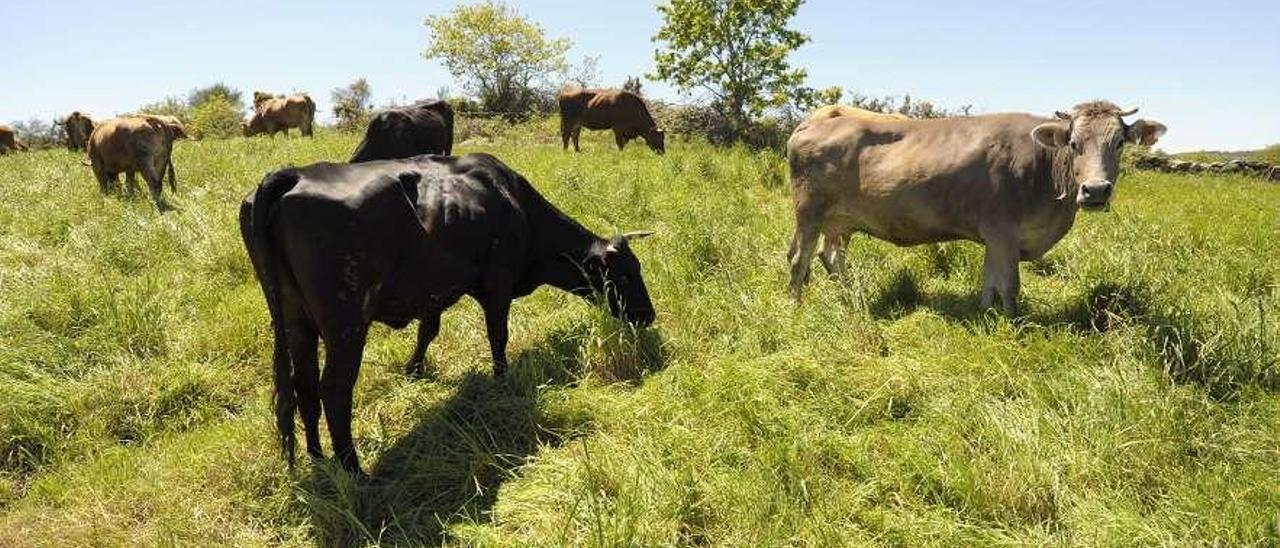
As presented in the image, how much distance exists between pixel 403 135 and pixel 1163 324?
7451 millimetres

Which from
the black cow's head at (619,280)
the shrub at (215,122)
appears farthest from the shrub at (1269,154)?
the shrub at (215,122)

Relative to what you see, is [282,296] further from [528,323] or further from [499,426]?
[528,323]

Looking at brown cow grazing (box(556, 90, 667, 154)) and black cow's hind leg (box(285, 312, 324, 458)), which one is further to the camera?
brown cow grazing (box(556, 90, 667, 154))

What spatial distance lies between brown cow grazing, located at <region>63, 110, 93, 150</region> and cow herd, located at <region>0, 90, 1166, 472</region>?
18112 millimetres

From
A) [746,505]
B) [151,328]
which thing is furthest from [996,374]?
[151,328]

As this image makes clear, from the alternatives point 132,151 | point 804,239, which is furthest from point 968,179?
point 132,151

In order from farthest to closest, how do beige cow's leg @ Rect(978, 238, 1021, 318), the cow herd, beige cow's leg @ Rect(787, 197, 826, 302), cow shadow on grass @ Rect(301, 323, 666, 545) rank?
beige cow's leg @ Rect(787, 197, 826, 302) < beige cow's leg @ Rect(978, 238, 1021, 318) < the cow herd < cow shadow on grass @ Rect(301, 323, 666, 545)

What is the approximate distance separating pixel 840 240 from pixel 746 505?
4.46 m

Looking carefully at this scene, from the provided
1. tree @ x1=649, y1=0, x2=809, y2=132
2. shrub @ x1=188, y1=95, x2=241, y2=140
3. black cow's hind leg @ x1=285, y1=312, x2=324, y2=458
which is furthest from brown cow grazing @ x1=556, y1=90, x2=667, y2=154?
shrub @ x1=188, y1=95, x2=241, y2=140

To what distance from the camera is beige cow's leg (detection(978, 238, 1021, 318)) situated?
550 cm

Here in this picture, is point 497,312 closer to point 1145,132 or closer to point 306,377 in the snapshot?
point 306,377

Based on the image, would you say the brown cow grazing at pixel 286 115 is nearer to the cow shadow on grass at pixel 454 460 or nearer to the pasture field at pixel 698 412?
the pasture field at pixel 698 412

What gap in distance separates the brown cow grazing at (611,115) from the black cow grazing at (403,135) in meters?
9.11

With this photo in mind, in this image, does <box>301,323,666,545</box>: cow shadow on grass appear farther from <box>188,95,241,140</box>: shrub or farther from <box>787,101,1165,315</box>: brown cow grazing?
<box>188,95,241,140</box>: shrub
